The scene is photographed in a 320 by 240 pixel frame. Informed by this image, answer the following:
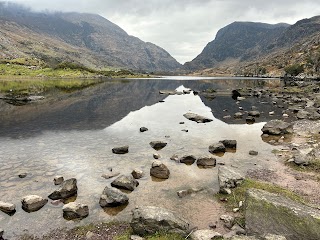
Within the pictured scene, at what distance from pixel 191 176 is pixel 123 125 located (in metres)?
28.1

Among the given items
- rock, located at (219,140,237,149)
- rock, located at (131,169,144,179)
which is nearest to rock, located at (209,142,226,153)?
rock, located at (219,140,237,149)

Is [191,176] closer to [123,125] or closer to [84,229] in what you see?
[84,229]

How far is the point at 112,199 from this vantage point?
2209cm

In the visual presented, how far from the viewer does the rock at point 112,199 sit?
22.0 m

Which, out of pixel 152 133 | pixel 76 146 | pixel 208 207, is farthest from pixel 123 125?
pixel 208 207

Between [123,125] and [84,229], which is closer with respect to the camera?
[84,229]

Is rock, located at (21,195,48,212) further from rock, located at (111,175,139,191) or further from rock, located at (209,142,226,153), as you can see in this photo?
rock, located at (209,142,226,153)

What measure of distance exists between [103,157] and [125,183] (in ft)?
31.5

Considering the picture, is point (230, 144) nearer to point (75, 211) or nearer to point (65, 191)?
point (65, 191)


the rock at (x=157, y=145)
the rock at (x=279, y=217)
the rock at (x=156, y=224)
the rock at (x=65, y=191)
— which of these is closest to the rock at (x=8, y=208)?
the rock at (x=65, y=191)

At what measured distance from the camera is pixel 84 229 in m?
19.1

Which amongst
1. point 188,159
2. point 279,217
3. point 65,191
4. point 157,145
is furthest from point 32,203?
point 157,145

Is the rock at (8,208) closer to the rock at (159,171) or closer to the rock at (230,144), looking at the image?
the rock at (159,171)

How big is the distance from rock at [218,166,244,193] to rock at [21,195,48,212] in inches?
556
